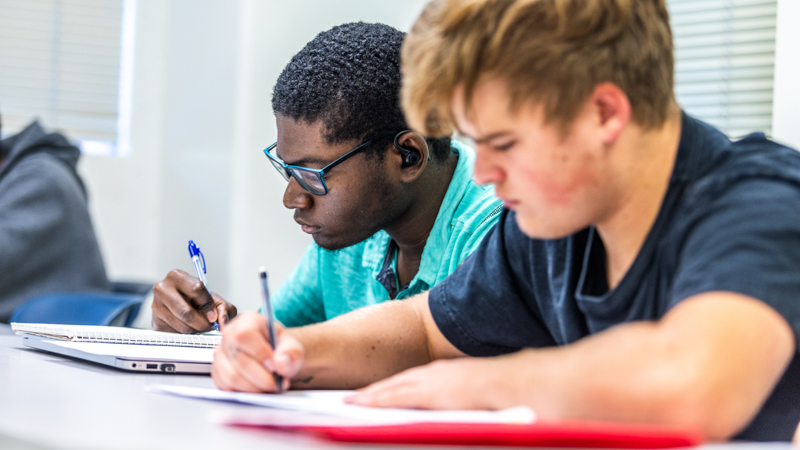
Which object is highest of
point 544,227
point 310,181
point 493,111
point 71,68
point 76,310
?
point 493,111

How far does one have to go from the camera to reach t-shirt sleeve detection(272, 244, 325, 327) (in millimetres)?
1719

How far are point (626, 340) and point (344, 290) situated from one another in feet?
3.56

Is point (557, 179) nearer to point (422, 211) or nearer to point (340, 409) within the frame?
point (340, 409)

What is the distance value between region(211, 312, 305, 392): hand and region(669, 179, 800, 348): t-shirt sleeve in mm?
438

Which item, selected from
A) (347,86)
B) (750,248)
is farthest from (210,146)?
(750,248)

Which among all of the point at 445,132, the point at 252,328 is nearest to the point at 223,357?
the point at 252,328

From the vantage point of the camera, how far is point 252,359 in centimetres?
87

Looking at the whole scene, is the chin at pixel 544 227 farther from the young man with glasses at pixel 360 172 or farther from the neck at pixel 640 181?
the young man with glasses at pixel 360 172

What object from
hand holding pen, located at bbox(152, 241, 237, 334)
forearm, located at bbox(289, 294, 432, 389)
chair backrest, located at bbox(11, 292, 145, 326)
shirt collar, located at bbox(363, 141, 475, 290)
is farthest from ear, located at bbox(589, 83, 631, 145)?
chair backrest, located at bbox(11, 292, 145, 326)

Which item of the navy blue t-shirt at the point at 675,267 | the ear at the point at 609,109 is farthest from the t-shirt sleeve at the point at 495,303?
the ear at the point at 609,109

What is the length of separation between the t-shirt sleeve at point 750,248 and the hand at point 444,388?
0.19 m

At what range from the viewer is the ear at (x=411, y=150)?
1.46m

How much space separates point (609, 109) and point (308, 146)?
0.73 meters

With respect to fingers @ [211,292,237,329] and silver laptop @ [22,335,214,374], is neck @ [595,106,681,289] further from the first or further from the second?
fingers @ [211,292,237,329]
